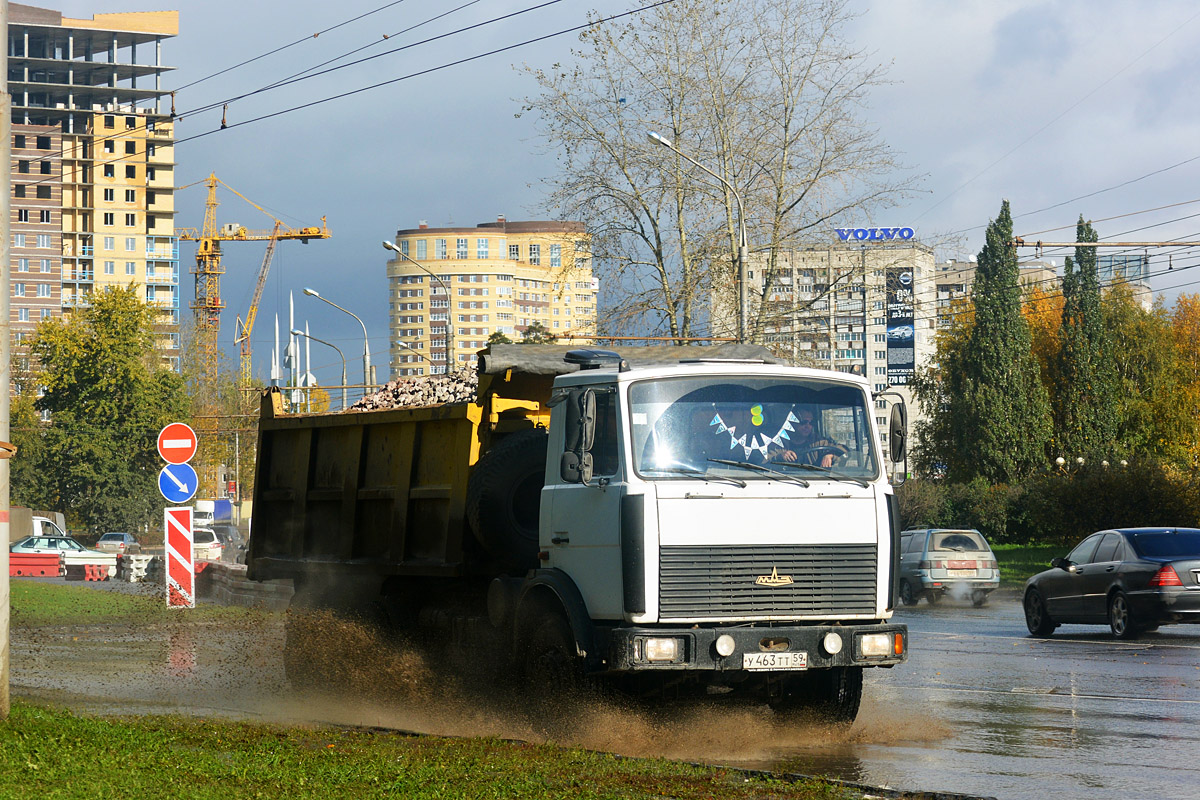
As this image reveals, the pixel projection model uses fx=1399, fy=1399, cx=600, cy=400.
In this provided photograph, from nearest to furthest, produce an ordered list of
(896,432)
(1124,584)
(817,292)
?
(896,432) < (1124,584) < (817,292)

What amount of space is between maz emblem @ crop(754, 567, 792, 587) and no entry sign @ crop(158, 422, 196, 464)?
12.0 meters

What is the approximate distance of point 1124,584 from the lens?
1794cm

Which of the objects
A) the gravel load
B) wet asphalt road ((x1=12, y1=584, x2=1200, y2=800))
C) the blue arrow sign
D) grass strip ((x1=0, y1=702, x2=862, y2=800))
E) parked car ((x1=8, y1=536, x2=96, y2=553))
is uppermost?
the gravel load

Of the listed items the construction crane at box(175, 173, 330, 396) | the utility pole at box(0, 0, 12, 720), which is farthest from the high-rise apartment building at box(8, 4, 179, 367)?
the utility pole at box(0, 0, 12, 720)

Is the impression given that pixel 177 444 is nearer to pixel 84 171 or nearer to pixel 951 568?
pixel 951 568

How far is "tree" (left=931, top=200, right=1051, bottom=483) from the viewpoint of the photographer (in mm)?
67938

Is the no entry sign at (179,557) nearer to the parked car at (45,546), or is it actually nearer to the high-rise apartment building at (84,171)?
the parked car at (45,546)

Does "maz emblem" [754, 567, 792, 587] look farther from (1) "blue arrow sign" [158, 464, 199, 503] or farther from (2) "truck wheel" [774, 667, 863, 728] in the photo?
(1) "blue arrow sign" [158, 464, 199, 503]

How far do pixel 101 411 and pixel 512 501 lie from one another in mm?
65712

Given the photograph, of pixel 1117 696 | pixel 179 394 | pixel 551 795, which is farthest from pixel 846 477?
pixel 179 394

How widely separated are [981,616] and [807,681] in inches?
650

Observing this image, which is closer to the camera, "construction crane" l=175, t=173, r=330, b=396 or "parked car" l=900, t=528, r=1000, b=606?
"parked car" l=900, t=528, r=1000, b=606

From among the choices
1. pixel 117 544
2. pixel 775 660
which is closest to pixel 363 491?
pixel 775 660

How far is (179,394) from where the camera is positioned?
74.4 meters
